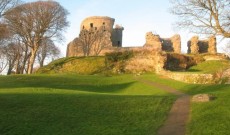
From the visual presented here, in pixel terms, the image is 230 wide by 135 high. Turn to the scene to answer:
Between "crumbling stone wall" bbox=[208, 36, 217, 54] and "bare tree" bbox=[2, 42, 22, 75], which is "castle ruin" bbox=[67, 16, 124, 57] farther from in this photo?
"crumbling stone wall" bbox=[208, 36, 217, 54]

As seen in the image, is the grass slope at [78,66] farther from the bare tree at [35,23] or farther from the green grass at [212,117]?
the green grass at [212,117]

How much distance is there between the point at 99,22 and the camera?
70.6 m

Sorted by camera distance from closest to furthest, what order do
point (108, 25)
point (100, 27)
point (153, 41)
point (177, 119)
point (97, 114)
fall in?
point (177, 119) < point (97, 114) < point (153, 41) < point (100, 27) < point (108, 25)

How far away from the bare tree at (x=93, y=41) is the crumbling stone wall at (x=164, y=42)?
24.0 ft

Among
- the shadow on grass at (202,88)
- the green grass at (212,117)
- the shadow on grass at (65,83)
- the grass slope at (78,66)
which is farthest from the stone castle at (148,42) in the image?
the green grass at (212,117)

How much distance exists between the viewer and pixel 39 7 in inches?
2014

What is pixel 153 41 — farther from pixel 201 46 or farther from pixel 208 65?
pixel 208 65

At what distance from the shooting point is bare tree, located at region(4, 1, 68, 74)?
1950 inches

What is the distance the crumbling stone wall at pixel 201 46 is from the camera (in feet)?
194

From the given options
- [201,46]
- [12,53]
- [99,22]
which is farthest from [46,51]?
[201,46]

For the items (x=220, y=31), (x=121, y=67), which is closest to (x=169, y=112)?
(x=220, y=31)

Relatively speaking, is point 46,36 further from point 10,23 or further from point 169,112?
point 169,112

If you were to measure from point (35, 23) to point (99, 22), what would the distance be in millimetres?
22003

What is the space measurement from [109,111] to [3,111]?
545cm
